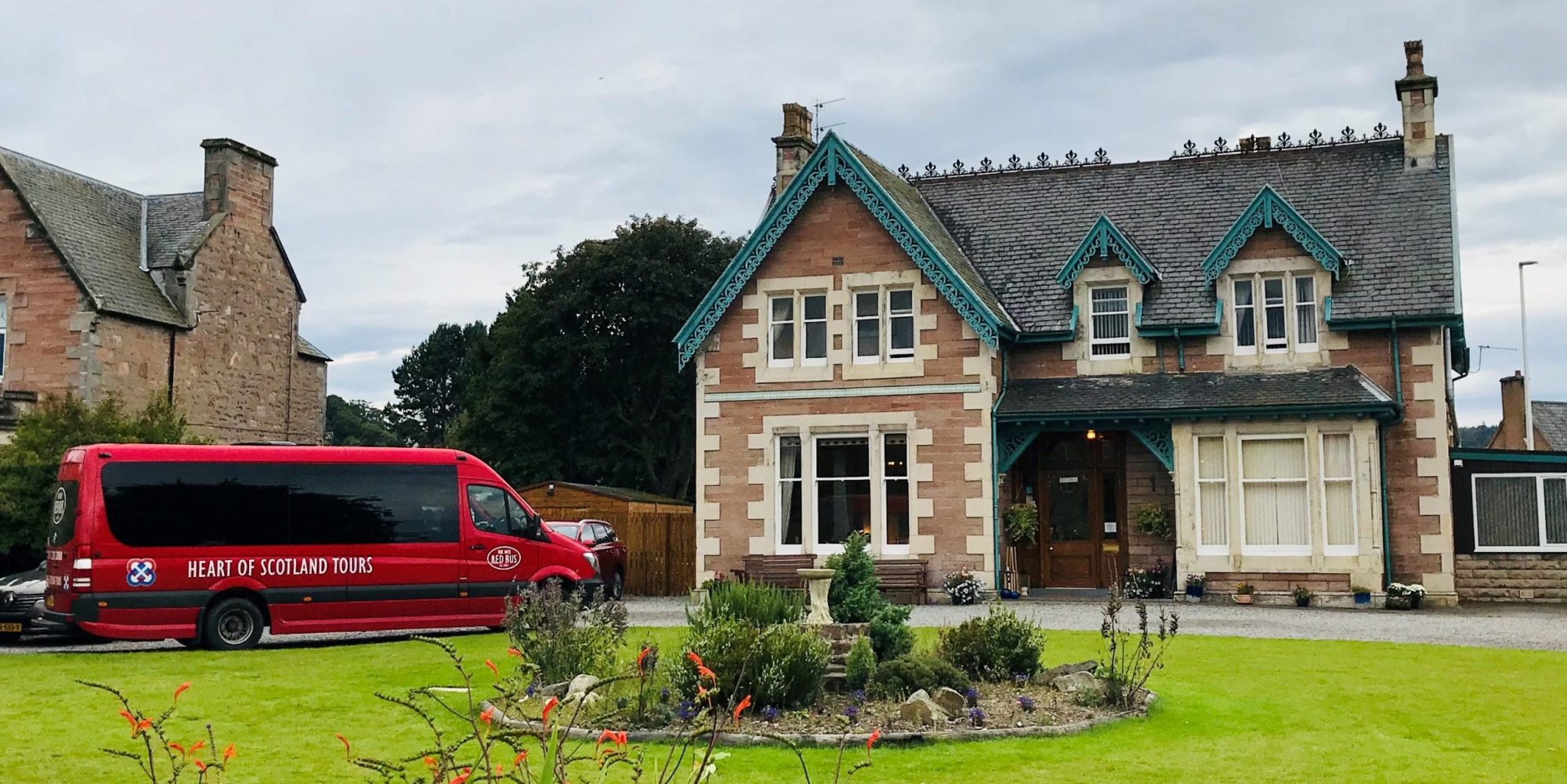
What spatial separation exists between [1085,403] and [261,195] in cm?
2325

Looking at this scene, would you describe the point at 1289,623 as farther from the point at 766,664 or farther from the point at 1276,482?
the point at 766,664

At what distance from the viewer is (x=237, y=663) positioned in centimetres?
1761

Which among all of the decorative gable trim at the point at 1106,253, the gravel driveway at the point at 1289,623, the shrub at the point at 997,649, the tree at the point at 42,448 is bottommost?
the gravel driveway at the point at 1289,623

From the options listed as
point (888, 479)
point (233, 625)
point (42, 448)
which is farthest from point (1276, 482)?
point (42, 448)

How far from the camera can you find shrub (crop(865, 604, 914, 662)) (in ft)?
46.3

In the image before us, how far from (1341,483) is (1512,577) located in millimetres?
4050

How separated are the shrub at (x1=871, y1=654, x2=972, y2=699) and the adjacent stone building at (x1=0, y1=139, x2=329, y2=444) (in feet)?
77.4

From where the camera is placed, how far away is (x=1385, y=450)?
2672cm

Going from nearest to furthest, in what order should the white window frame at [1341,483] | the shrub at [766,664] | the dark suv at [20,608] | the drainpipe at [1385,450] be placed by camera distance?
the shrub at [766,664] < the dark suv at [20,608] < the white window frame at [1341,483] < the drainpipe at [1385,450]

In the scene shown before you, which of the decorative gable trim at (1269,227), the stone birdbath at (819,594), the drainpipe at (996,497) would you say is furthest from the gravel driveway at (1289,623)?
the decorative gable trim at (1269,227)

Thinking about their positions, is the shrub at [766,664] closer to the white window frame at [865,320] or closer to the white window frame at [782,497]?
the white window frame at [782,497]

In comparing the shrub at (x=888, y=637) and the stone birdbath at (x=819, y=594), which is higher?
the stone birdbath at (x=819, y=594)

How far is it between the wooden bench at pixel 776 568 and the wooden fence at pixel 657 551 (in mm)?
4142

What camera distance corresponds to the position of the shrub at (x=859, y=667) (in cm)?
1311
